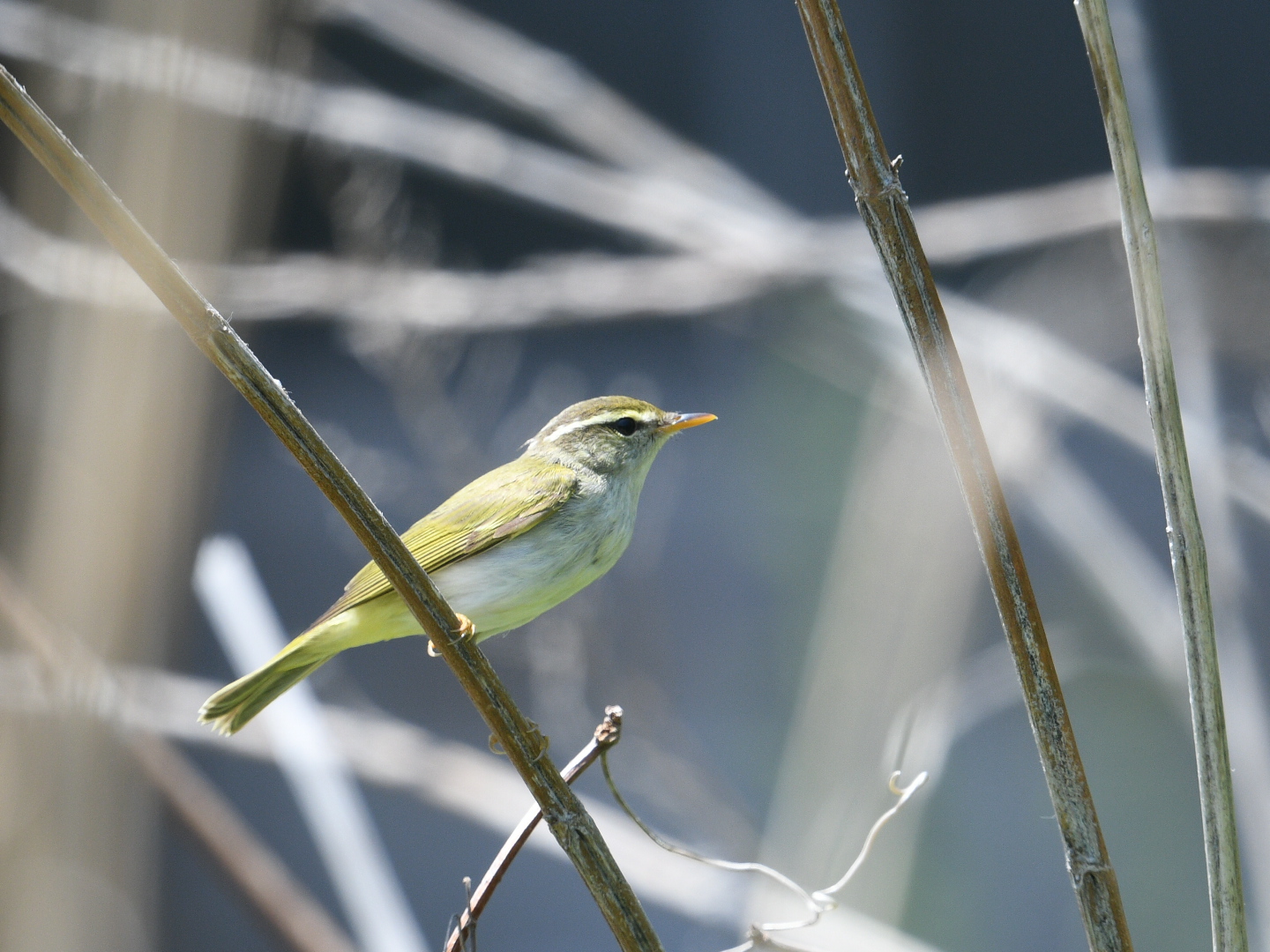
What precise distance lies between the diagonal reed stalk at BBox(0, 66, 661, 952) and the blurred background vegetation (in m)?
0.49

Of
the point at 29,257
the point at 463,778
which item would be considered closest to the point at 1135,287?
the point at 463,778

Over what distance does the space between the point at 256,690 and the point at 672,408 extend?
3.40 m

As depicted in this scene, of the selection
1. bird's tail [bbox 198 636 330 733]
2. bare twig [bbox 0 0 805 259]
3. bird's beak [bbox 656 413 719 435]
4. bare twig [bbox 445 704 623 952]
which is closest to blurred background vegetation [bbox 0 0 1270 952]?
bare twig [bbox 0 0 805 259]

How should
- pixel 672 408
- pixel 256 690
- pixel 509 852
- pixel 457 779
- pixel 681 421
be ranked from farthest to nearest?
pixel 672 408 < pixel 457 779 < pixel 681 421 < pixel 256 690 < pixel 509 852

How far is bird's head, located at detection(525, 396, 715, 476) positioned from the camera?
2229 millimetres

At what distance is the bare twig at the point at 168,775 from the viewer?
1367mm

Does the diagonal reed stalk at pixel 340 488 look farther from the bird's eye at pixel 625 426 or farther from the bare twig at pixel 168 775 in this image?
the bird's eye at pixel 625 426

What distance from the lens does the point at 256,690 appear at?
1852 millimetres

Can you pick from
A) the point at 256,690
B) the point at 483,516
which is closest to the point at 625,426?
the point at 483,516

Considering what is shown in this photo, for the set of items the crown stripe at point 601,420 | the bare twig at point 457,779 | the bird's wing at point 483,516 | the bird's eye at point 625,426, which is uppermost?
the crown stripe at point 601,420

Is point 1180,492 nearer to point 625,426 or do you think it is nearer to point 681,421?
point 681,421

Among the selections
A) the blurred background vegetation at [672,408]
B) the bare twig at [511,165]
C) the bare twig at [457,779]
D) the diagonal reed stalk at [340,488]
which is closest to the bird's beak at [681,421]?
the blurred background vegetation at [672,408]

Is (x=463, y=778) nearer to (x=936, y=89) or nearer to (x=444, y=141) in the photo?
(x=444, y=141)

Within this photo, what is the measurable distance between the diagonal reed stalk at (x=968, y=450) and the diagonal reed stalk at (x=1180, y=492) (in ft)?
0.26
